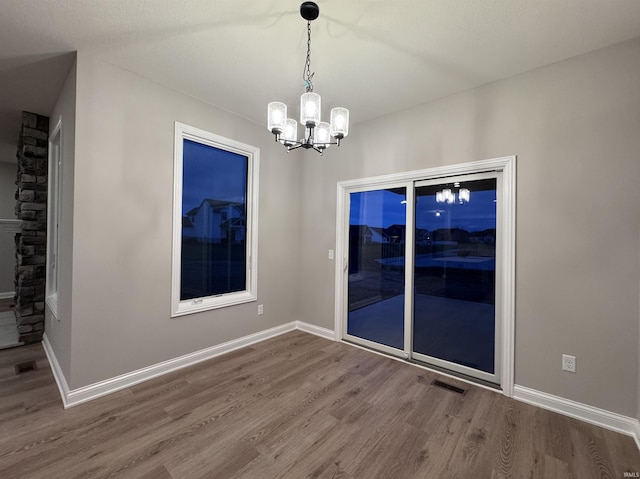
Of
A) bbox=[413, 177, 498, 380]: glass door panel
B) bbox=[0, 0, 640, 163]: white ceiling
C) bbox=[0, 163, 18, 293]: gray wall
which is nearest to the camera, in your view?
bbox=[0, 0, 640, 163]: white ceiling

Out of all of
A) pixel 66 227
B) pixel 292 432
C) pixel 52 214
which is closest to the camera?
pixel 292 432

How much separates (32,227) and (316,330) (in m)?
3.87

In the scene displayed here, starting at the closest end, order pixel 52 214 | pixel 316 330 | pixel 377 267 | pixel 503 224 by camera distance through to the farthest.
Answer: pixel 503 224 < pixel 52 214 < pixel 377 267 < pixel 316 330

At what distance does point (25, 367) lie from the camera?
2.80 meters

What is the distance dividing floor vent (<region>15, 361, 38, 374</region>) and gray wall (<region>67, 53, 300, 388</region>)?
3.60 ft

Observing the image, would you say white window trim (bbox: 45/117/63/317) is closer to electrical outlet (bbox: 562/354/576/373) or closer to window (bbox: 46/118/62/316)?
window (bbox: 46/118/62/316)

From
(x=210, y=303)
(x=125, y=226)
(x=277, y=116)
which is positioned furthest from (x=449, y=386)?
(x=125, y=226)

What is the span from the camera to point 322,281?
395cm

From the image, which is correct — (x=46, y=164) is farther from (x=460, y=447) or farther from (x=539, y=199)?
(x=539, y=199)

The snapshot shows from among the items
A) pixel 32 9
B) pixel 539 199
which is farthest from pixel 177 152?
pixel 539 199

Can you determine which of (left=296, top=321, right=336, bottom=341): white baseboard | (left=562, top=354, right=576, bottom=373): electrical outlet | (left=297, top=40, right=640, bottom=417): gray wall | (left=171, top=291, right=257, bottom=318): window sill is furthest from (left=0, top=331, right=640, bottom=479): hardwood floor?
(left=296, top=321, right=336, bottom=341): white baseboard

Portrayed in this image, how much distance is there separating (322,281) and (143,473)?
2670 mm

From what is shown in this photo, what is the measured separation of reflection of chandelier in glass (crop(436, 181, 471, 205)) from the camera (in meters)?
2.88

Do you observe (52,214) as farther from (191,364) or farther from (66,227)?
(191,364)
